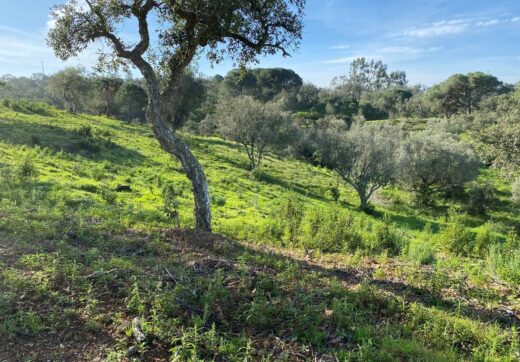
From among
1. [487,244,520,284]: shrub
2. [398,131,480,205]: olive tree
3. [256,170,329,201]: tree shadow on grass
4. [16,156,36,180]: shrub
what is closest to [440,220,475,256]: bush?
[487,244,520,284]: shrub

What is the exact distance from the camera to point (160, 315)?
5.45 meters

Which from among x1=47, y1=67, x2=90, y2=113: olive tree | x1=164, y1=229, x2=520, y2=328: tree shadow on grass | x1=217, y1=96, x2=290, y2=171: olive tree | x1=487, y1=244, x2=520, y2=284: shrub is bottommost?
x1=164, y1=229, x2=520, y2=328: tree shadow on grass

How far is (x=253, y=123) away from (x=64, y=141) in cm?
1731

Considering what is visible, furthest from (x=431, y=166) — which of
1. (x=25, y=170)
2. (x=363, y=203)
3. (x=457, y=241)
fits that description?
(x=25, y=170)

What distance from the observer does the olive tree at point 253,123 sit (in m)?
38.2

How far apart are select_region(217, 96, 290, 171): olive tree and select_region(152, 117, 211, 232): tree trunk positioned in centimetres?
2613

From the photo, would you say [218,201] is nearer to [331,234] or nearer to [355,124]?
[331,234]

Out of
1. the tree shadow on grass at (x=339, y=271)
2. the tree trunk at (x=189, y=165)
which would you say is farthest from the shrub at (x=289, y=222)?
the tree trunk at (x=189, y=165)

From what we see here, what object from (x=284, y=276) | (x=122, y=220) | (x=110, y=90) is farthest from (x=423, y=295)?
(x=110, y=90)

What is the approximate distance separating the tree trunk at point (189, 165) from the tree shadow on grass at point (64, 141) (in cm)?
1966

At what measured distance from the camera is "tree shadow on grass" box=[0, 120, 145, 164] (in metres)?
28.7

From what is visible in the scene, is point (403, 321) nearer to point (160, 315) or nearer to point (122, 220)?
point (160, 315)

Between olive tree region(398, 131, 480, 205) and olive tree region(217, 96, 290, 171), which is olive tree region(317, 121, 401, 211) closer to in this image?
olive tree region(398, 131, 480, 205)

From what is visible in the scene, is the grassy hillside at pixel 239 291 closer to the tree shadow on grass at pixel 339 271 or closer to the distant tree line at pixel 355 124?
the tree shadow on grass at pixel 339 271
